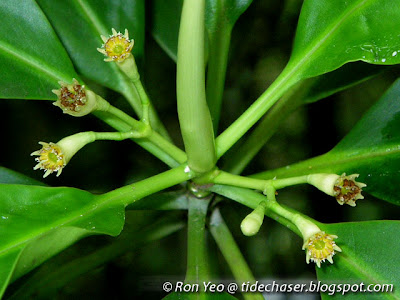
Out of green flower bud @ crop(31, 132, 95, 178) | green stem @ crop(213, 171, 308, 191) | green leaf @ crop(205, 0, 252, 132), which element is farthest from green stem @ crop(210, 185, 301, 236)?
green flower bud @ crop(31, 132, 95, 178)

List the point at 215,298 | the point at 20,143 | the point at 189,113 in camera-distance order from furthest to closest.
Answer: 1. the point at 20,143
2. the point at 215,298
3. the point at 189,113

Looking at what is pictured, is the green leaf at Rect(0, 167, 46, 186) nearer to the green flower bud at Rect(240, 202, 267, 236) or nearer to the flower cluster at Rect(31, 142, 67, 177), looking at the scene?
the flower cluster at Rect(31, 142, 67, 177)

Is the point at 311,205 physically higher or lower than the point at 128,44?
higher

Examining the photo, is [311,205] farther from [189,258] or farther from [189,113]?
[189,113]

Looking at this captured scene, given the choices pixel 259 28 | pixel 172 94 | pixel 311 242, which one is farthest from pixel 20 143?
pixel 311 242

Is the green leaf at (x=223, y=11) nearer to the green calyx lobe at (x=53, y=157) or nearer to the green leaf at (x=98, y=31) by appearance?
the green leaf at (x=98, y=31)

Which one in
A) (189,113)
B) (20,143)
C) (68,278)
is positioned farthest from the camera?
(20,143)

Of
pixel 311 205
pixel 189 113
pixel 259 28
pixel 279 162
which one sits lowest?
pixel 189 113
